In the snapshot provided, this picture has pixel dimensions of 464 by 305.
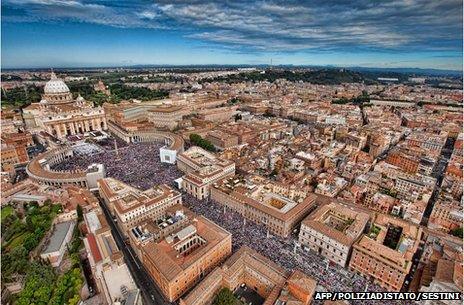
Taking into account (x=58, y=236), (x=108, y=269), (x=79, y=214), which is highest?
(x=108, y=269)

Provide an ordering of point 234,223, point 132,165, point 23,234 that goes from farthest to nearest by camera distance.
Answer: point 132,165 → point 234,223 → point 23,234

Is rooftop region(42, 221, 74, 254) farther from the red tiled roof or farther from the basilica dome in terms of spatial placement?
the basilica dome

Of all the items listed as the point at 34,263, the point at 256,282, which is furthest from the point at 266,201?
the point at 34,263

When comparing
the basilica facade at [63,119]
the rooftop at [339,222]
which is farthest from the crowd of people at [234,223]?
the basilica facade at [63,119]

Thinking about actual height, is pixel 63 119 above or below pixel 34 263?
above

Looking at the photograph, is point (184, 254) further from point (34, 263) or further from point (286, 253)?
point (34, 263)

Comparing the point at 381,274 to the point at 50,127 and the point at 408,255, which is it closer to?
the point at 408,255

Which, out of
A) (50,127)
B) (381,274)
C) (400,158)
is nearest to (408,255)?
(381,274)

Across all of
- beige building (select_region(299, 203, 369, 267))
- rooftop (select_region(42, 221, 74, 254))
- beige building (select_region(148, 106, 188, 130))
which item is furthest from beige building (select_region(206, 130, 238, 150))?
rooftop (select_region(42, 221, 74, 254))
